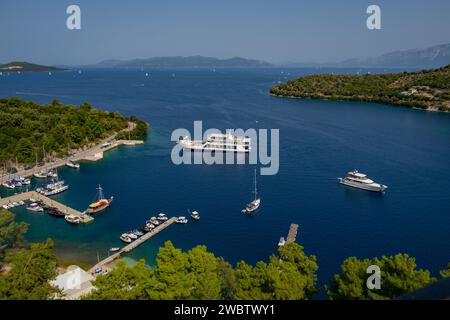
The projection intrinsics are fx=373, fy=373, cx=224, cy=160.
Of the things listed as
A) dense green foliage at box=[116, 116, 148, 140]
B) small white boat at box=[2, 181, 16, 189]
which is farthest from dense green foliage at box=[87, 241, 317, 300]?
dense green foliage at box=[116, 116, 148, 140]

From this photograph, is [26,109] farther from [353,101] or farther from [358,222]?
[353,101]

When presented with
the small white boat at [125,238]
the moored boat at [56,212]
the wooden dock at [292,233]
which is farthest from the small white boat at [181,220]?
the moored boat at [56,212]

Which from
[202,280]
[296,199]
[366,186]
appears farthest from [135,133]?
[202,280]

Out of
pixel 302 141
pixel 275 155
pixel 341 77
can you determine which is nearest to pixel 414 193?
pixel 275 155

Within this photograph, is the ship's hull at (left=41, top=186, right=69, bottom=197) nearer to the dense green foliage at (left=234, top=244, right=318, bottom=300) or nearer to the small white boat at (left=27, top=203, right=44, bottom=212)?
the small white boat at (left=27, top=203, right=44, bottom=212)

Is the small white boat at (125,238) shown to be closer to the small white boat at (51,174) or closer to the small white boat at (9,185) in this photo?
the small white boat at (51,174)
